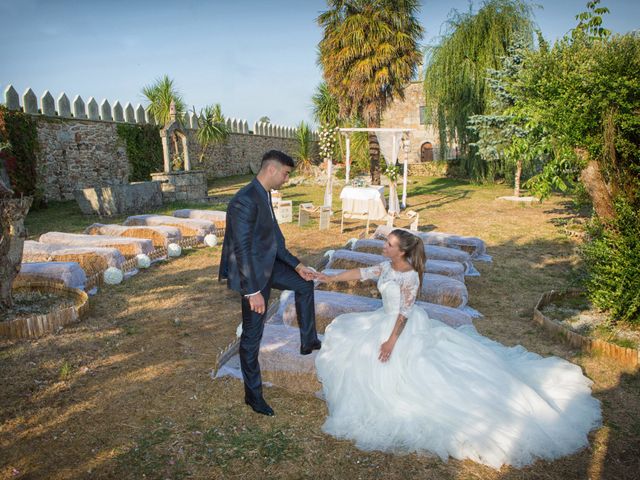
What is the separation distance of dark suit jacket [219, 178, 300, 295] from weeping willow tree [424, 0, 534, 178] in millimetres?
18069

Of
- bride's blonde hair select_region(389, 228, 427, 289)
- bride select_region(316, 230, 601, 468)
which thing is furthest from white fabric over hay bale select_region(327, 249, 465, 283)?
bride's blonde hair select_region(389, 228, 427, 289)

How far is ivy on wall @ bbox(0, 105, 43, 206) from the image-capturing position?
15.1 meters

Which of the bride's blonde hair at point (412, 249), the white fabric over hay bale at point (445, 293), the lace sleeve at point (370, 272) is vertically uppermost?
the bride's blonde hair at point (412, 249)

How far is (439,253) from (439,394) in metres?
4.86

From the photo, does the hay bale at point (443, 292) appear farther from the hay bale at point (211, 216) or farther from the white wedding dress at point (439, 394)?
the hay bale at point (211, 216)

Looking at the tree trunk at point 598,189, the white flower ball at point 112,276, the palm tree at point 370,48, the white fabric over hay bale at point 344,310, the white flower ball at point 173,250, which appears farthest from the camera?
the palm tree at point 370,48

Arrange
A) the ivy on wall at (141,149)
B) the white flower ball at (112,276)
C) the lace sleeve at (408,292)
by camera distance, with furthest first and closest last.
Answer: the ivy on wall at (141,149)
the white flower ball at (112,276)
the lace sleeve at (408,292)

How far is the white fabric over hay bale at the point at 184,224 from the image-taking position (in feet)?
35.9

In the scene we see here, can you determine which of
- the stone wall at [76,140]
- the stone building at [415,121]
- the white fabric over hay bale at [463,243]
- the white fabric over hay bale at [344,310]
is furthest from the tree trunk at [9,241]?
the stone building at [415,121]

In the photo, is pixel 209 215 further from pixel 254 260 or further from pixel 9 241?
pixel 254 260

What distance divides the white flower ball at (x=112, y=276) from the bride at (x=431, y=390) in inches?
192

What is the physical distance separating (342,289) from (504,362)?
2914mm

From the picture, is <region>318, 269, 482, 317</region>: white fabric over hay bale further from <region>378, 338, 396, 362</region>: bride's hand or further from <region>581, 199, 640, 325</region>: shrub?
<region>378, 338, 396, 362</region>: bride's hand

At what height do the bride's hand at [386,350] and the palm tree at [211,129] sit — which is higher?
the palm tree at [211,129]
